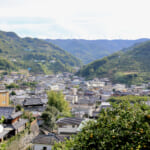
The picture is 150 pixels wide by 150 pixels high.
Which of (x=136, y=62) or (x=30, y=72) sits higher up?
(x=136, y=62)

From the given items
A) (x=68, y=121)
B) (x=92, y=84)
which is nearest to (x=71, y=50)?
(x=92, y=84)

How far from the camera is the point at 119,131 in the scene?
4273 millimetres

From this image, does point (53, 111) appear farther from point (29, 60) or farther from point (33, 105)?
point (29, 60)

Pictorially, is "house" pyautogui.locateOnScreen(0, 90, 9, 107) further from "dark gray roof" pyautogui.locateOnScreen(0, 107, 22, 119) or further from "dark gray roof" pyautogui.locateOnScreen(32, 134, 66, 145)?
"dark gray roof" pyautogui.locateOnScreen(32, 134, 66, 145)

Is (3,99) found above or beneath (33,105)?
above

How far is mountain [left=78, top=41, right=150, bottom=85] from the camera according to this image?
51.3m

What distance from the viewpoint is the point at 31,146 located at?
12445 millimetres

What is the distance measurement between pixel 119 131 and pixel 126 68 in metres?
56.5

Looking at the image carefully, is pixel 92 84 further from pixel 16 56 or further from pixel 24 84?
pixel 16 56

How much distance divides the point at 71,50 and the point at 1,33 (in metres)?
92.5

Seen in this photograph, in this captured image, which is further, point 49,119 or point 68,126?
point 49,119

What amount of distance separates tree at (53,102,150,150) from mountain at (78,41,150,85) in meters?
46.4

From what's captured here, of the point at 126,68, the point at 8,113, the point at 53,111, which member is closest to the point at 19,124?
the point at 8,113

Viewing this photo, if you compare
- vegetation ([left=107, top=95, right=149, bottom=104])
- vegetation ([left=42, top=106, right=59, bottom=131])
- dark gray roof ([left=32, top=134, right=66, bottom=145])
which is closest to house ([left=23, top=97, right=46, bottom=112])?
vegetation ([left=42, top=106, right=59, bottom=131])
